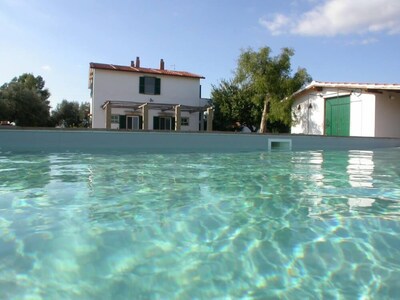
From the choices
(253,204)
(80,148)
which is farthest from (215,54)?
(253,204)

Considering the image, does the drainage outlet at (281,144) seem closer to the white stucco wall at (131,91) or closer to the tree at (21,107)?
the white stucco wall at (131,91)

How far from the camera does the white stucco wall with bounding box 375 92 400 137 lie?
52.0 feet

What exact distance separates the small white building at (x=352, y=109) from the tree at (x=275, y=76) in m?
1.14

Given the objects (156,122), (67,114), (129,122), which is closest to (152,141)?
(129,122)

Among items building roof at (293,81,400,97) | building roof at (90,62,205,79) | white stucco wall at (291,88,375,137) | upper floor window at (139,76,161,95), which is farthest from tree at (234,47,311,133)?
upper floor window at (139,76,161,95)

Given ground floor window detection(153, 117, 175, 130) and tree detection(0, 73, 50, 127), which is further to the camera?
tree detection(0, 73, 50, 127)

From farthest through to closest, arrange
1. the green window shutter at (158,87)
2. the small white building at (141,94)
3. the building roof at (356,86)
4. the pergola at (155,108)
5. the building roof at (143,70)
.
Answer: the green window shutter at (158,87)
the building roof at (143,70)
the small white building at (141,94)
the pergola at (155,108)
the building roof at (356,86)

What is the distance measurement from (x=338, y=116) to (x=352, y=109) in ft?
2.94

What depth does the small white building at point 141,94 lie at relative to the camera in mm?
22016

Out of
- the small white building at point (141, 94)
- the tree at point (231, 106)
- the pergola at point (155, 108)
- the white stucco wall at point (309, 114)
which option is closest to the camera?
the pergola at point (155, 108)

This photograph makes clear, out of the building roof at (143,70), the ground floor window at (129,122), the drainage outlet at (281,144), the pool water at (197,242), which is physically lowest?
the pool water at (197,242)

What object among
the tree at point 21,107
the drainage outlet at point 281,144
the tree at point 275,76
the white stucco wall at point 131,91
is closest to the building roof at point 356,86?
the tree at point 275,76

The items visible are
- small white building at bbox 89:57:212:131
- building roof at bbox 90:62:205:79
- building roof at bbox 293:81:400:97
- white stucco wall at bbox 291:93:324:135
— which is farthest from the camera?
building roof at bbox 90:62:205:79

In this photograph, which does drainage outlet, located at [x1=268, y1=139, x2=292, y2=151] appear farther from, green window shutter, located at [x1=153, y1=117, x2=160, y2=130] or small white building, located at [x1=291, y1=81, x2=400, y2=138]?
green window shutter, located at [x1=153, y1=117, x2=160, y2=130]
